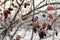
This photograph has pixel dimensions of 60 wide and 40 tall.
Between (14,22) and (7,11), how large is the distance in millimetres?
110

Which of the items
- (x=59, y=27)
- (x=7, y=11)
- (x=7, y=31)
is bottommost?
→ (x=59, y=27)

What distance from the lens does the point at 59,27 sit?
3.62m

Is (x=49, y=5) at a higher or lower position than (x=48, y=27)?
higher

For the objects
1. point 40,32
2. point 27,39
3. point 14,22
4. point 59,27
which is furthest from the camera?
point 59,27

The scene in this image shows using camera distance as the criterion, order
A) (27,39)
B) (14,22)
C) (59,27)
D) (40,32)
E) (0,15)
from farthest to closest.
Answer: (59,27) < (27,39) < (0,15) < (14,22) < (40,32)

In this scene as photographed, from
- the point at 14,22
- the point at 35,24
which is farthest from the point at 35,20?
the point at 14,22

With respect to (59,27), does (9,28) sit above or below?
above

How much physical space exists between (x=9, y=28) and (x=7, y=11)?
0.46ft

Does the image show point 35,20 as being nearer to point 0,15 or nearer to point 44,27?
point 44,27

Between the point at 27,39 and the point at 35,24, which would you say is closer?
the point at 35,24

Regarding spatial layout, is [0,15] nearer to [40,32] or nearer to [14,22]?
[14,22]

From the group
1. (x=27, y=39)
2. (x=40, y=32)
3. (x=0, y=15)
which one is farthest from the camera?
(x=27, y=39)

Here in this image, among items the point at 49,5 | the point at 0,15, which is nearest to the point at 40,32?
the point at 49,5

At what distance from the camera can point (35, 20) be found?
939 millimetres
